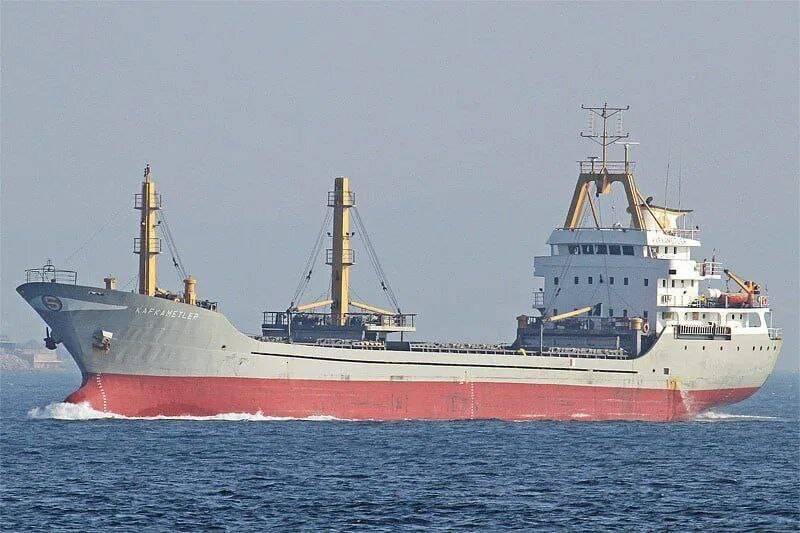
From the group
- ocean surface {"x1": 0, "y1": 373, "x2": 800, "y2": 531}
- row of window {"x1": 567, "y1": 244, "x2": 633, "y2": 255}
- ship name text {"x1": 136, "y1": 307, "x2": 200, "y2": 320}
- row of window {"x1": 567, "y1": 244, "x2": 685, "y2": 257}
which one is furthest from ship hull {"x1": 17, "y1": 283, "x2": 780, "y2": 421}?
row of window {"x1": 567, "y1": 244, "x2": 633, "y2": 255}

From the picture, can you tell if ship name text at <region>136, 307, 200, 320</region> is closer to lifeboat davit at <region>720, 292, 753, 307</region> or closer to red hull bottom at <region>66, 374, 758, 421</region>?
red hull bottom at <region>66, 374, 758, 421</region>

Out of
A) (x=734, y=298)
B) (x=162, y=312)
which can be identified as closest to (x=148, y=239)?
(x=162, y=312)

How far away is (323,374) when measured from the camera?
179 feet

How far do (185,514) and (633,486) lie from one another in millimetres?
11966

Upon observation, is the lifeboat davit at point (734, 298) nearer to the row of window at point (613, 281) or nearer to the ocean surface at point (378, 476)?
the row of window at point (613, 281)

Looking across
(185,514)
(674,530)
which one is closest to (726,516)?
(674,530)

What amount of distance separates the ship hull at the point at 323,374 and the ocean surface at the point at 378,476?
103cm

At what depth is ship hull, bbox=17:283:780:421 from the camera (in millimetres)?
51969

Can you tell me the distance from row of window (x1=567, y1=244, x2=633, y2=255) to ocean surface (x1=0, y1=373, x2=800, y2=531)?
10.3 metres

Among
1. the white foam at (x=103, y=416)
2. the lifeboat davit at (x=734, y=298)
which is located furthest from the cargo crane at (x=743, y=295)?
the white foam at (x=103, y=416)

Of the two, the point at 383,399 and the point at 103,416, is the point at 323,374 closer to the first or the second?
the point at 383,399

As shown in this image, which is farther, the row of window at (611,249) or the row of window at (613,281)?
the row of window at (611,249)

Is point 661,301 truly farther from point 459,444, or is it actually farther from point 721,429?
point 459,444

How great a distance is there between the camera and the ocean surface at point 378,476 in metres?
34.7
